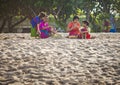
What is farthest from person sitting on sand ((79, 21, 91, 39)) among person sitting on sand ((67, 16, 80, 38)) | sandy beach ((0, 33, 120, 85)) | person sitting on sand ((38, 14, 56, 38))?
sandy beach ((0, 33, 120, 85))

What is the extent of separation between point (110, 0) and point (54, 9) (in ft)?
19.0

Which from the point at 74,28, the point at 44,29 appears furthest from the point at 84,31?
the point at 44,29

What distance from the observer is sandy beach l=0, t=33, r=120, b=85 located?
17.7 ft

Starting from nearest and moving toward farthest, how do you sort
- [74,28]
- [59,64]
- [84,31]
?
[59,64] < [84,31] < [74,28]

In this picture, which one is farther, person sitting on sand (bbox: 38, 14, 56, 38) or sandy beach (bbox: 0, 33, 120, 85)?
person sitting on sand (bbox: 38, 14, 56, 38)

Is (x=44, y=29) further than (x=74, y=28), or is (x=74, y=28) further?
(x=74, y=28)

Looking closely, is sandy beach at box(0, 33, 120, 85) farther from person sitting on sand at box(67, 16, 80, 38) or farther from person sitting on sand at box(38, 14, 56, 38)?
person sitting on sand at box(67, 16, 80, 38)

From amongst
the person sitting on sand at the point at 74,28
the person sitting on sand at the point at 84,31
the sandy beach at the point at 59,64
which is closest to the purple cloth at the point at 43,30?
the person sitting on sand at the point at 74,28

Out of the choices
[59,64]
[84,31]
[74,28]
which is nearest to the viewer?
[59,64]

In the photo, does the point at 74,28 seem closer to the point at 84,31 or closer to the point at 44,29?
the point at 84,31

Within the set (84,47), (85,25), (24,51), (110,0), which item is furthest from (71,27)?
(110,0)

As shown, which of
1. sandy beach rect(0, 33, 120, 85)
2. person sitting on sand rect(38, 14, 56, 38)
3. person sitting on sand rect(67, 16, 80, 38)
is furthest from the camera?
person sitting on sand rect(67, 16, 80, 38)

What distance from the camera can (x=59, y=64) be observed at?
21.2 feet

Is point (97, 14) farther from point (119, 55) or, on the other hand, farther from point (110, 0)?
point (119, 55)
